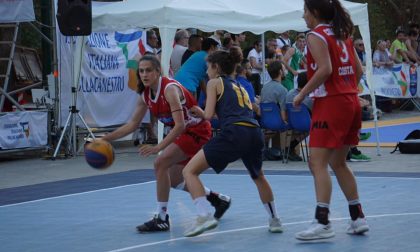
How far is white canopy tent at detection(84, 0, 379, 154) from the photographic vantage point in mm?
14961

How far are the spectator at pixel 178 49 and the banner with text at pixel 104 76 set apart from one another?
1.46 m

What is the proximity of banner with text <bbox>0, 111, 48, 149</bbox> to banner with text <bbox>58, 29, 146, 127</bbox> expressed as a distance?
1.74 feet

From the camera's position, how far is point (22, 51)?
19.7 meters

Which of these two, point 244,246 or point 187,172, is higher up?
point 187,172

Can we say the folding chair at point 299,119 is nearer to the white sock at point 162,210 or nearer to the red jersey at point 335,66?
the white sock at point 162,210

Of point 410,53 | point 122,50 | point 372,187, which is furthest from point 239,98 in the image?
point 410,53

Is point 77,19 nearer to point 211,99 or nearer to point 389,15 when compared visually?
point 211,99

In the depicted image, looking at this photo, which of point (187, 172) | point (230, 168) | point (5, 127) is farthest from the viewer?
point (5, 127)

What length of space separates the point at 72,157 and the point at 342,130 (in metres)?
9.85

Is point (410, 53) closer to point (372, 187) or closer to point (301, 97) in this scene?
point (372, 187)

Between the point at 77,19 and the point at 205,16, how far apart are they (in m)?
2.22

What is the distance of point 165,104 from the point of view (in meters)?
8.62

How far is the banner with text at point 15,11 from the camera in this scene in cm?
1672

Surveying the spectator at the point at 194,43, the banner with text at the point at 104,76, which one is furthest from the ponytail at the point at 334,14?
the banner with text at the point at 104,76
